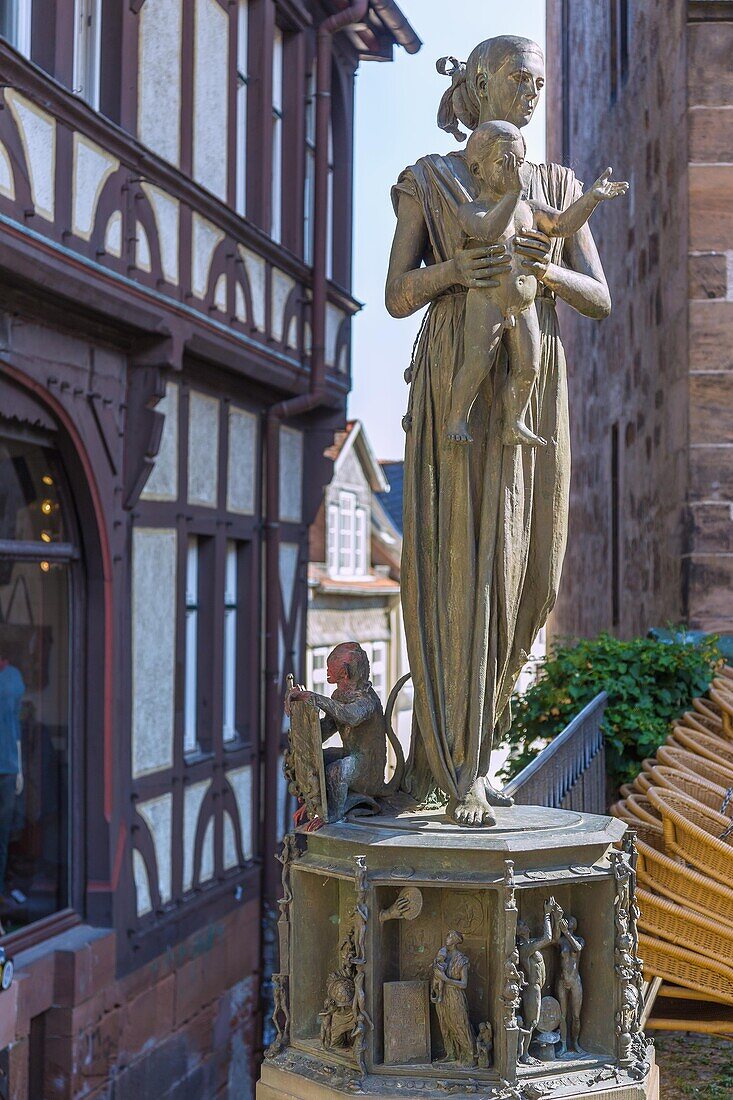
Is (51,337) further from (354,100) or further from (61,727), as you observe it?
(354,100)

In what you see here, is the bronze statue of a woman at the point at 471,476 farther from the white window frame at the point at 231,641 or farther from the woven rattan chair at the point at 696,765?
the white window frame at the point at 231,641

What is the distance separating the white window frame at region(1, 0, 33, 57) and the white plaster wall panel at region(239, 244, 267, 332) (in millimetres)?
3010

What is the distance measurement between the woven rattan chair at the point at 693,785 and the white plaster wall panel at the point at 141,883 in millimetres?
4245

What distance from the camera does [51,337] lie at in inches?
316

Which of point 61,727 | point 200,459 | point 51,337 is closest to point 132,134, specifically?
point 51,337

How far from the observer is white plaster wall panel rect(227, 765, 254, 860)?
36.6 ft

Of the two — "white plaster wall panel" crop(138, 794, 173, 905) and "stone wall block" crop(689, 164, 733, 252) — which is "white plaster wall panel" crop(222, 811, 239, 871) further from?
"stone wall block" crop(689, 164, 733, 252)

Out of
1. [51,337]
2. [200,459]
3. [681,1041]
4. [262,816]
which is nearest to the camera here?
[681,1041]

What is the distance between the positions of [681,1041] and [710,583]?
4064 millimetres

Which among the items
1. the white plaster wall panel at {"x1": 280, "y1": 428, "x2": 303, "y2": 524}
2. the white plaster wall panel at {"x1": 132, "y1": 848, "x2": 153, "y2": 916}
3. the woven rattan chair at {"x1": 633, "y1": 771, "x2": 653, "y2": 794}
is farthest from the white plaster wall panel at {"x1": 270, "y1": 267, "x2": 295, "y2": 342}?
the woven rattan chair at {"x1": 633, "y1": 771, "x2": 653, "y2": 794}

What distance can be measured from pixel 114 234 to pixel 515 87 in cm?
523

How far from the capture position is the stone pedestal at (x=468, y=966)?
3113 mm

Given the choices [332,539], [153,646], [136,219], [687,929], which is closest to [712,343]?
[136,219]

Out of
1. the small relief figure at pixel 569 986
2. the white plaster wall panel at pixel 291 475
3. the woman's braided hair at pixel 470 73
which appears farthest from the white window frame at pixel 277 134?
the small relief figure at pixel 569 986
